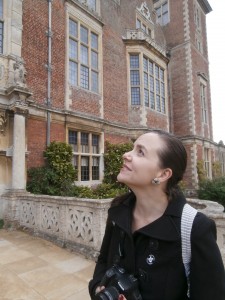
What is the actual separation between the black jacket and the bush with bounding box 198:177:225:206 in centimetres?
1125

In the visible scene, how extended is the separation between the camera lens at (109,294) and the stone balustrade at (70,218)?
2645 millimetres

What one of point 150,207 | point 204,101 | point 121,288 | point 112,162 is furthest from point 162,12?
point 121,288

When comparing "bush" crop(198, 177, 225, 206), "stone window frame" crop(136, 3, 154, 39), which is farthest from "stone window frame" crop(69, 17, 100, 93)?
"bush" crop(198, 177, 225, 206)

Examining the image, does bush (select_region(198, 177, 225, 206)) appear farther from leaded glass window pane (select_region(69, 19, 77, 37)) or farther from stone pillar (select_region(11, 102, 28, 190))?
leaded glass window pane (select_region(69, 19, 77, 37))

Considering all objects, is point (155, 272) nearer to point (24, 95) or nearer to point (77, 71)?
point (24, 95)

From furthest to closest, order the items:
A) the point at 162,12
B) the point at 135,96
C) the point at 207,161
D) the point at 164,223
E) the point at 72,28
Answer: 1. the point at 162,12
2. the point at 207,161
3. the point at 135,96
4. the point at 72,28
5. the point at 164,223

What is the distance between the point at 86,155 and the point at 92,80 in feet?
12.3

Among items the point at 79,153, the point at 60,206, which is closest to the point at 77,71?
the point at 79,153

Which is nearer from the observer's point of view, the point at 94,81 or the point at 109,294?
the point at 109,294

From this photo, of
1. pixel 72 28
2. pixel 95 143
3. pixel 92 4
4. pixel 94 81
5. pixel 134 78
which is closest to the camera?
pixel 72 28

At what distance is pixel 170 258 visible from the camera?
114 centimetres

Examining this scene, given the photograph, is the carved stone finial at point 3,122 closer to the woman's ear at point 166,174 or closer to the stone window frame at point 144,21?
the woman's ear at point 166,174

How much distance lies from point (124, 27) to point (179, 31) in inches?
248

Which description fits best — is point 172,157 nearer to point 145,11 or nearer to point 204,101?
point 145,11
